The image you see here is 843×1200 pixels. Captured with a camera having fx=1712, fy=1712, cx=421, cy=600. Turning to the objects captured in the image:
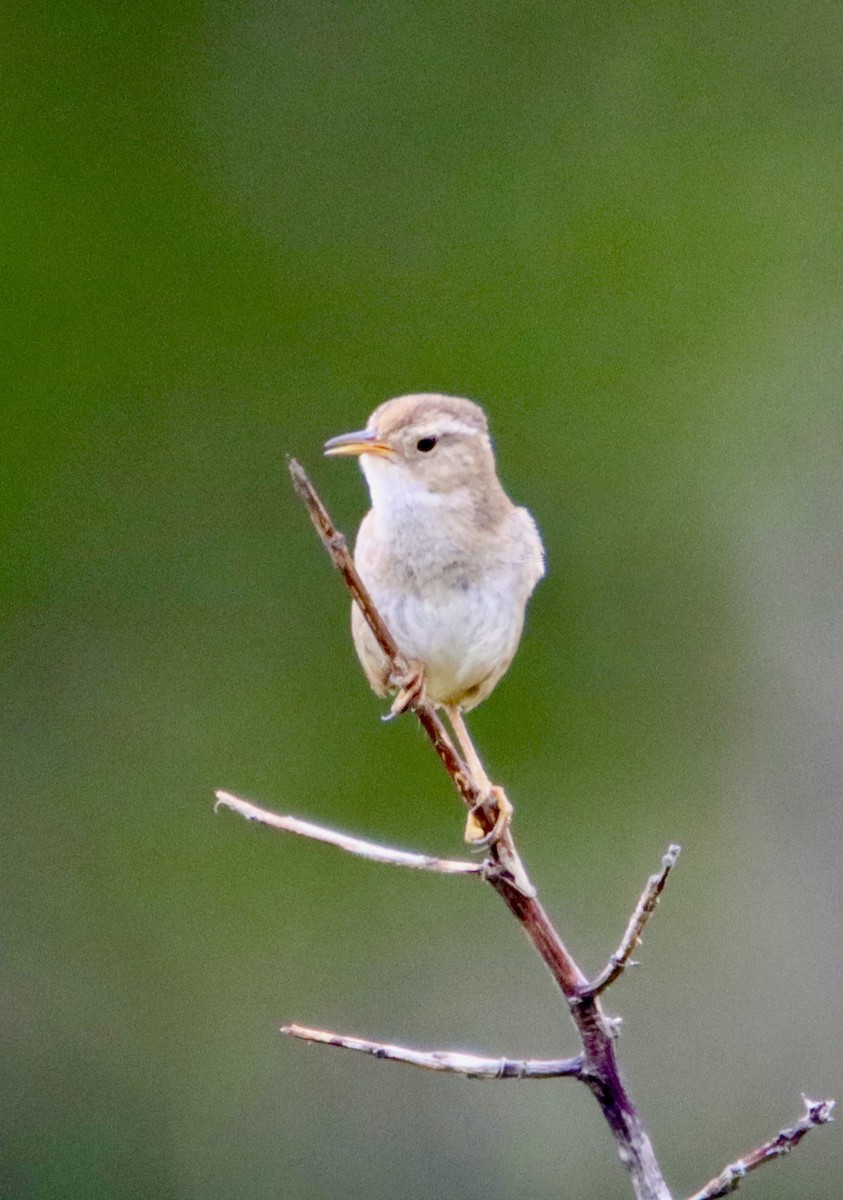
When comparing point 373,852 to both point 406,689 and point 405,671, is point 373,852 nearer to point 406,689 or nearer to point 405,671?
point 405,671

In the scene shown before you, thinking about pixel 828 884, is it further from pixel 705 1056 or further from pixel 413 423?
pixel 413 423

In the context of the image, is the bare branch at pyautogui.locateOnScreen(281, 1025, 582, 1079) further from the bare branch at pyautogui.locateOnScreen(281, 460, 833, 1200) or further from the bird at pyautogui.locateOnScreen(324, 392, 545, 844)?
the bird at pyautogui.locateOnScreen(324, 392, 545, 844)

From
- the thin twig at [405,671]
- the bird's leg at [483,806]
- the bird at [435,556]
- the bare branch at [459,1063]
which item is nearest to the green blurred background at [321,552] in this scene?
the bird at [435,556]

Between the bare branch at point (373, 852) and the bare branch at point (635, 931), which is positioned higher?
the bare branch at point (373, 852)

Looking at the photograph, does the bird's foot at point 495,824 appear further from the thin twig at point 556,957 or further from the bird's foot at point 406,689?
the bird's foot at point 406,689

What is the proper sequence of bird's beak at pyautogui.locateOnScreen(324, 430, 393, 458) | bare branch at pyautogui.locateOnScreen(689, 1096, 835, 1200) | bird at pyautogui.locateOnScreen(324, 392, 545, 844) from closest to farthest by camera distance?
bare branch at pyautogui.locateOnScreen(689, 1096, 835, 1200) → bird's beak at pyautogui.locateOnScreen(324, 430, 393, 458) → bird at pyautogui.locateOnScreen(324, 392, 545, 844)

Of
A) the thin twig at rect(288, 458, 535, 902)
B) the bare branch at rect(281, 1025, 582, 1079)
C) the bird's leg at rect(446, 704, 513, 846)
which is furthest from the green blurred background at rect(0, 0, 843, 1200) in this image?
the bare branch at rect(281, 1025, 582, 1079)

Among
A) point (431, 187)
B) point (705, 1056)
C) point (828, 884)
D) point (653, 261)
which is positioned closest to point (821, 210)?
point (653, 261)
